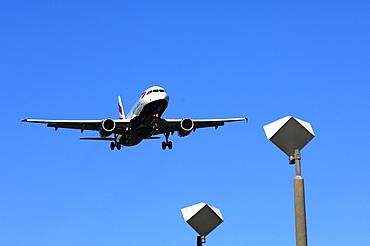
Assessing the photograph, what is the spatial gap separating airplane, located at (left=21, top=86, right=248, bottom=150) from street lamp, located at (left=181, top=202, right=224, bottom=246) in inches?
1461

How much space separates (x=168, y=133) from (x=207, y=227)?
150 ft

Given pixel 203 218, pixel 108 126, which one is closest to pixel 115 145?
pixel 108 126

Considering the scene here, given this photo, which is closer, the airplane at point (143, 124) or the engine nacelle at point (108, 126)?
the airplane at point (143, 124)

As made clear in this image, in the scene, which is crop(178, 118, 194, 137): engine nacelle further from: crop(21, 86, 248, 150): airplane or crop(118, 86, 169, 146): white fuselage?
crop(118, 86, 169, 146): white fuselage

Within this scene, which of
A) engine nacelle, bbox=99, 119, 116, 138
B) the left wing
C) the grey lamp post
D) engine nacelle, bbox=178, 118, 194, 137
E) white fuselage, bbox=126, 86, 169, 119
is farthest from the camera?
the left wing

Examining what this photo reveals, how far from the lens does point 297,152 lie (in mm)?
6434

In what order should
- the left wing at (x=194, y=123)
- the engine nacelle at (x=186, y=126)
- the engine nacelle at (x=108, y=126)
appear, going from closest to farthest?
the engine nacelle at (x=108, y=126)
the engine nacelle at (x=186, y=126)
the left wing at (x=194, y=123)

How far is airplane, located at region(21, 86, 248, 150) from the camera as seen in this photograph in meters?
47.2

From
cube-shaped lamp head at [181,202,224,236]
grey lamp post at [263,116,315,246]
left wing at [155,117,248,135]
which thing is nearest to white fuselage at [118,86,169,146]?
left wing at [155,117,248,135]

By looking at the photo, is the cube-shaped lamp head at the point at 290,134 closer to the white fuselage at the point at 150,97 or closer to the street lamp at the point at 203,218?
the street lamp at the point at 203,218

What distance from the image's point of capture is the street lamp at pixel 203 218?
937 centimetres

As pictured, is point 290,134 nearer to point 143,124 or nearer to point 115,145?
point 143,124

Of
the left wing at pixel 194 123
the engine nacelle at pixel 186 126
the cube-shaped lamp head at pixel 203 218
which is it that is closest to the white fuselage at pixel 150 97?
the left wing at pixel 194 123

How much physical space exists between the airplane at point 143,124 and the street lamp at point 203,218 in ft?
122
